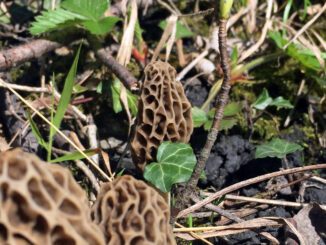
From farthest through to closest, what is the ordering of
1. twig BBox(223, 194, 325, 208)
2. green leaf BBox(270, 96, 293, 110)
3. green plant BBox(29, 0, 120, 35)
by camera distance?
green leaf BBox(270, 96, 293, 110) → green plant BBox(29, 0, 120, 35) → twig BBox(223, 194, 325, 208)

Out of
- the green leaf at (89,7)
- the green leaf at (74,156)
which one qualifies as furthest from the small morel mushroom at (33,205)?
the green leaf at (89,7)

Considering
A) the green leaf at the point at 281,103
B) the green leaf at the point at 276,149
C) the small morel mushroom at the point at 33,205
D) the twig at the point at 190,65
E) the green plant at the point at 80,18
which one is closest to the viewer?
the small morel mushroom at the point at 33,205

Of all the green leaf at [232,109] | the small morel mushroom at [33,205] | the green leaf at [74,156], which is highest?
the small morel mushroom at [33,205]

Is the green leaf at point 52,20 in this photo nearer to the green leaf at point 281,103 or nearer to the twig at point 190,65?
the twig at point 190,65

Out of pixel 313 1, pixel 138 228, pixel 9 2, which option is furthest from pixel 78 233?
pixel 313 1

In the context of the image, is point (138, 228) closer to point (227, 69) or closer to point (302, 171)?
point (227, 69)

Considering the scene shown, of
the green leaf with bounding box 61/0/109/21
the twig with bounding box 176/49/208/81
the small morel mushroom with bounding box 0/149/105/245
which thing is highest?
the green leaf with bounding box 61/0/109/21

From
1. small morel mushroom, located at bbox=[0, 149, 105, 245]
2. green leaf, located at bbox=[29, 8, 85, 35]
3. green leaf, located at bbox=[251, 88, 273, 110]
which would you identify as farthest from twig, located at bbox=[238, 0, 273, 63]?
small morel mushroom, located at bbox=[0, 149, 105, 245]

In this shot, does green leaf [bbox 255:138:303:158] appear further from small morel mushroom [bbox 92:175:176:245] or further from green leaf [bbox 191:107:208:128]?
small morel mushroom [bbox 92:175:176:245]
